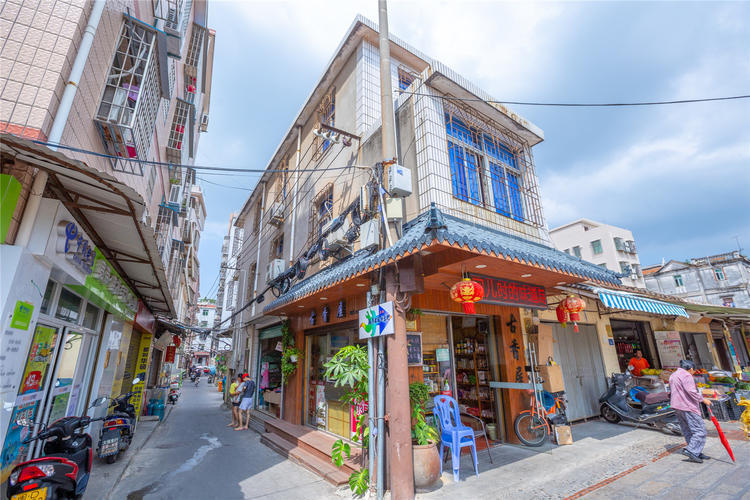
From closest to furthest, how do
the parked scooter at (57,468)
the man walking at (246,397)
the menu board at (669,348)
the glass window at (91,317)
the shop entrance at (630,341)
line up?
the parked scooter at (57,468) < the glass window at (91,317) < the man walking at (246,397) < the menu board at (669,348) < the shop entrance at (630,341)

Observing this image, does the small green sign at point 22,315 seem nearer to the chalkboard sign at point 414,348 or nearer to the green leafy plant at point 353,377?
the green leafy plant at point 353,377

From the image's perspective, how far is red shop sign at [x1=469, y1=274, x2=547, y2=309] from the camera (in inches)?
230

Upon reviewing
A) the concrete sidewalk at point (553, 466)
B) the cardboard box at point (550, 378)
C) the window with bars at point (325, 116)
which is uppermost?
the window with bars at point (325, 116)

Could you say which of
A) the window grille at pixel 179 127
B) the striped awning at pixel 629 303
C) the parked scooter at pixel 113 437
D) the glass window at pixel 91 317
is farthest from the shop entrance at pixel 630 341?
the window grille at pixel 179 127

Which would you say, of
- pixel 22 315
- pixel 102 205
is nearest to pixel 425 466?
pixel 22 315

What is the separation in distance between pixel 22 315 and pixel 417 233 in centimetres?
472

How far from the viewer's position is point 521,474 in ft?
17.6

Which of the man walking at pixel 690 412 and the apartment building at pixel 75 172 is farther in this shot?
the man walking at pixel 690 412

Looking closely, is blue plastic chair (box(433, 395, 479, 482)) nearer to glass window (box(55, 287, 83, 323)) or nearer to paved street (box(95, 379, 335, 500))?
paved street (box(95, 379, 335, 500))

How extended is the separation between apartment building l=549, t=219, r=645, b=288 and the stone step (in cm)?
3811

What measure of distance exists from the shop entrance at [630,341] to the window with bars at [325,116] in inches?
489

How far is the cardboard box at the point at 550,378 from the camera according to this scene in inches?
302

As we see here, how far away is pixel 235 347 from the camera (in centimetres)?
1736

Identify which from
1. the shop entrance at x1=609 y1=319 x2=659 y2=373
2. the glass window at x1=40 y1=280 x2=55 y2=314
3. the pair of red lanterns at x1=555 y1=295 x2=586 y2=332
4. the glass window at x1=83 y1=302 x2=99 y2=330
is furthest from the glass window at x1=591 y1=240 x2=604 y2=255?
the glass window at x1=40 y1=280 x2=55 y2=314
